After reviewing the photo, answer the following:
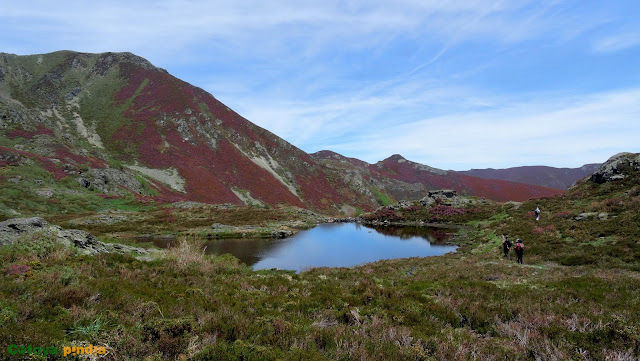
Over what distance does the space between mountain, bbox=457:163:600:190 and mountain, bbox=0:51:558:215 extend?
2855 inches

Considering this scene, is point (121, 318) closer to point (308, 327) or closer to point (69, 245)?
point (308, 327)

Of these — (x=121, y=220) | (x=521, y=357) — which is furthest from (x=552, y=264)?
(x=121, y=220)

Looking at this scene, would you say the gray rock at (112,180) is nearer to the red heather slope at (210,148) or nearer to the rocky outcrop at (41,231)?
the red heather slope at (210,148)

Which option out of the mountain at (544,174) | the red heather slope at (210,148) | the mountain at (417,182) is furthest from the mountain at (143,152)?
the mountain at (544,174)

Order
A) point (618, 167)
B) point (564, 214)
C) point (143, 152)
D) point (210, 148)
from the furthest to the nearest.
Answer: point (210, 148)
point (143, 152)
point (618, 167)
point (564, 214)

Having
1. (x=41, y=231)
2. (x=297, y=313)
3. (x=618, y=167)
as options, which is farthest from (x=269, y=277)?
(x=618, y=167)

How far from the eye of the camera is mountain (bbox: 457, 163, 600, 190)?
168750 millimetres

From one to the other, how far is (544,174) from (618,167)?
557 feet

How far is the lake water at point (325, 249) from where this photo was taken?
2948 centimetres

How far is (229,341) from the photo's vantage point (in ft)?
22.3

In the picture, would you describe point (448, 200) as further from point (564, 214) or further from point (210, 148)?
point (210, 148)

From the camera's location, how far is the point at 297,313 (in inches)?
370

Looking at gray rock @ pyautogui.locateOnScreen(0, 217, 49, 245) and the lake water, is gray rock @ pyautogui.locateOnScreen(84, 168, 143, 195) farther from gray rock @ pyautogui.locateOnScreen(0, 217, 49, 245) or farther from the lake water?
gray rock @ pyautogui.locateOnScreen(0, 217, 49, 245)

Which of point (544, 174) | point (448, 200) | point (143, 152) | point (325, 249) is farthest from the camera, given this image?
point (544, 174)
